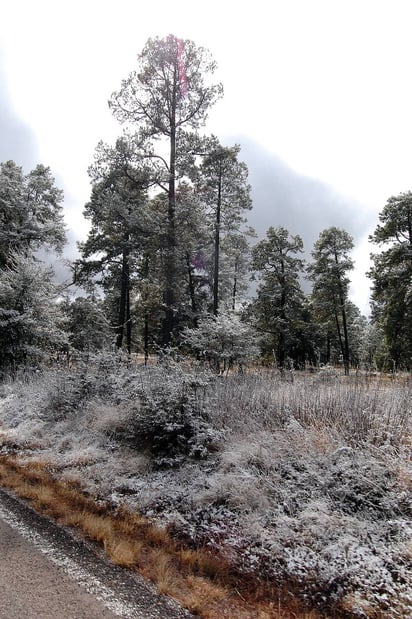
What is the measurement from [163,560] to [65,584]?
0.76 metres

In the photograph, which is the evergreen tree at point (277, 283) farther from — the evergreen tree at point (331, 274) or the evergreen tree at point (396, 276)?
the evergreen tree at point (396, 276)

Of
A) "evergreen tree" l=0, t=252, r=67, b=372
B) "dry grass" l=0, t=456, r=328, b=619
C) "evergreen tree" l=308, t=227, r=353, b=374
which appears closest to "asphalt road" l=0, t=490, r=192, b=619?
"dry grass" l=0, t=456, r=328, b=619

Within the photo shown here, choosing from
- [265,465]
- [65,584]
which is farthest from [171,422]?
[65,584]

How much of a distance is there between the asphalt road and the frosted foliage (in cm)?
78

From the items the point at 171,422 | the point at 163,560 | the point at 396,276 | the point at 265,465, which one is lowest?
the point at 163,560

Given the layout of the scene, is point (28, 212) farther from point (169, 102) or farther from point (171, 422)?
point (171, 422)

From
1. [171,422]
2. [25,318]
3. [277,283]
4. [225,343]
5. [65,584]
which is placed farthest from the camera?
[277,283]

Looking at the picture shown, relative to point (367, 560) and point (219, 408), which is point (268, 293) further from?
point (367, 560)

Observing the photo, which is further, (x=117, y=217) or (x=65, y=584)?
(x=117, y=217)

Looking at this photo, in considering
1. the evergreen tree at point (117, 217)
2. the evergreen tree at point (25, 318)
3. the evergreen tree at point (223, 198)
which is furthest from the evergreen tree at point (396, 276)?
the evergreen tree at point (25, 318)

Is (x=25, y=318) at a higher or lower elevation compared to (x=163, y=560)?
higher

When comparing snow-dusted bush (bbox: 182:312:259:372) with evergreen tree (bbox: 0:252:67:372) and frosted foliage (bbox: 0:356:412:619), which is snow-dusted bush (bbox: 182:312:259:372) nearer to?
evergreen tree (bbox: 0:252:67:372)

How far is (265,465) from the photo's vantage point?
13.2 feet

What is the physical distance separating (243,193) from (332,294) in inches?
493
